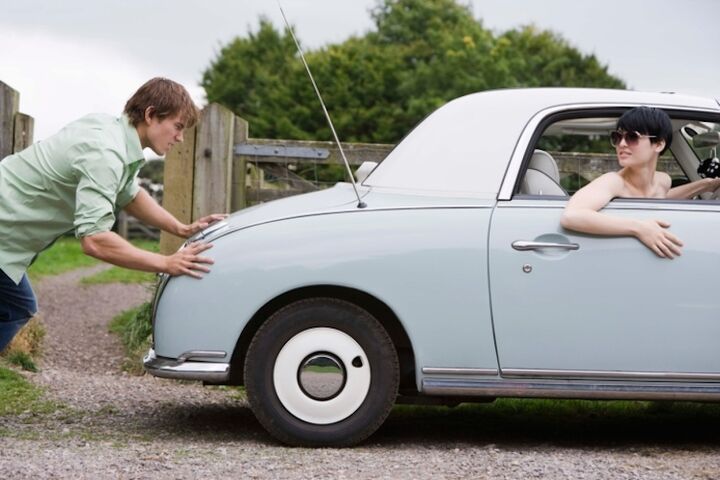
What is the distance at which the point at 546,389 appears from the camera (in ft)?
17.5

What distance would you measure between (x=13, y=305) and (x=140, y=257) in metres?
0.87

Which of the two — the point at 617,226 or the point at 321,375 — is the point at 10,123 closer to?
the point at 321,375

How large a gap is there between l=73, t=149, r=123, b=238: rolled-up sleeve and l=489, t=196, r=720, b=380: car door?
1.72m

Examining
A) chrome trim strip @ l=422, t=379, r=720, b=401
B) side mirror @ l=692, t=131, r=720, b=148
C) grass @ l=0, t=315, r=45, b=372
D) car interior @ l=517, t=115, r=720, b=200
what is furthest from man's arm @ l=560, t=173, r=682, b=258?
grass @ l=0, t=315, r=45, b=372

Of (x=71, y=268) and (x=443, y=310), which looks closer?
(x=443, y=310)

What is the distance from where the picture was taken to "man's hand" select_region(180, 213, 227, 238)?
5.89 meters

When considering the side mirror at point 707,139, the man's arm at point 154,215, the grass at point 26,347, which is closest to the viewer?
the side mirror at point 707,139

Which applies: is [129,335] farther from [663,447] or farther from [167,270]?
[663,447]

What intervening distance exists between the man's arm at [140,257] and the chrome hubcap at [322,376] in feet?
2.06

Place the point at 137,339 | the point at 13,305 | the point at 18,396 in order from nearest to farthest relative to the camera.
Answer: the point at 13,305 → the point at 18,396 → the point at 137,339

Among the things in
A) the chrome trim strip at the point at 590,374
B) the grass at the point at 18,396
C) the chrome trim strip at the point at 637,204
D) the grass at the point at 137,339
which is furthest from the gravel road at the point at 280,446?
the chrome trim strip at the point at 637,204

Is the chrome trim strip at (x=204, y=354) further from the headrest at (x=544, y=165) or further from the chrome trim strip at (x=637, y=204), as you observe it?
the headrest at (x=544, y=165)

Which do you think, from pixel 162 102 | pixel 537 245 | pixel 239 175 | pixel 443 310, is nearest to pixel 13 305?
pixel 162 102

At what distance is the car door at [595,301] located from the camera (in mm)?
5258
